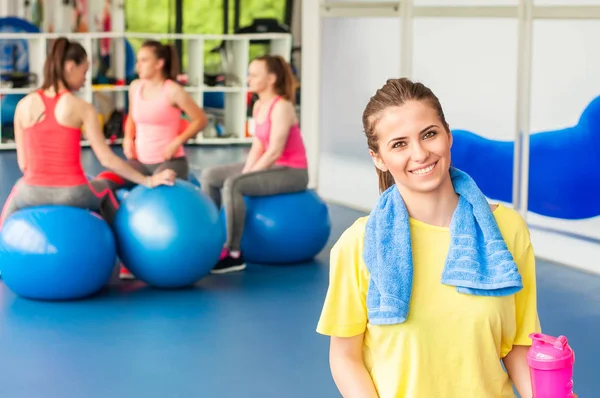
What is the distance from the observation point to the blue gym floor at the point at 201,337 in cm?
373

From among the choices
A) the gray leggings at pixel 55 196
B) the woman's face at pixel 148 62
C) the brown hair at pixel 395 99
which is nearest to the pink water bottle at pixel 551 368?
the brown hair at pixel 395 99

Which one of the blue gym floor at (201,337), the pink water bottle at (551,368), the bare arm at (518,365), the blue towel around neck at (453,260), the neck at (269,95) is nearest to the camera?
the pink water bottle at (551,368)

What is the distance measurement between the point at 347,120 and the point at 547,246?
2506mm

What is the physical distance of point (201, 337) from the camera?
435 centimetres

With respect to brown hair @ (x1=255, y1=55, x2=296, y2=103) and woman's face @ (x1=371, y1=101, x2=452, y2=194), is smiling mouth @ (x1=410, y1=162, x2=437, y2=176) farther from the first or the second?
brown hair @ (x1=255, y1=55, x2=296, y2=103)

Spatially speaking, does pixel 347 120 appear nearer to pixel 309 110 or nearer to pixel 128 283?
pixel 309 110

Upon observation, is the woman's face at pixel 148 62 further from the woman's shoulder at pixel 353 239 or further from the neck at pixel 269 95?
the woman's shoulder at pixel 353 239

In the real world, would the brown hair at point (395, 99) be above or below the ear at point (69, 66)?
below

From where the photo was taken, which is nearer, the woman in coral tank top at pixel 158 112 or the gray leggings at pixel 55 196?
the gray leggings at pixel 55 196

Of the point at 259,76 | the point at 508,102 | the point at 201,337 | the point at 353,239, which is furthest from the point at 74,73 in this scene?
the point at 353,239

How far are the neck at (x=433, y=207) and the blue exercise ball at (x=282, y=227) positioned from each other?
3.89 metres

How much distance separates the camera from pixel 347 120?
805 cm

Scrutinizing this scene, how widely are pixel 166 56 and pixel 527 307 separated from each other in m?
4.16

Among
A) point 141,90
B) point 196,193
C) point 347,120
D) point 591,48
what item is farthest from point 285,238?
point 347,120
